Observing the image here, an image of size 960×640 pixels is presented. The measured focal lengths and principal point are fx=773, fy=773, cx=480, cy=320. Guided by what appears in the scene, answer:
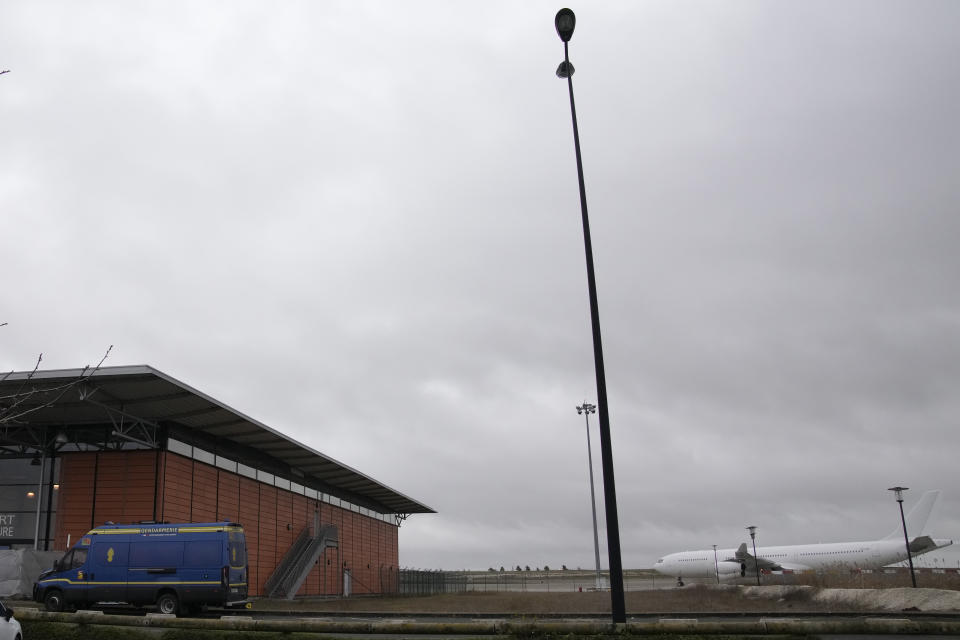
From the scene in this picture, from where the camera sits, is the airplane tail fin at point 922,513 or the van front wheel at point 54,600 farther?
the airplane tail fin at point 922,513

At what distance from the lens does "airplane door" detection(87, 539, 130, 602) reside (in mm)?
22266

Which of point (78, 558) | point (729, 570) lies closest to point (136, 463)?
point (78, 558)

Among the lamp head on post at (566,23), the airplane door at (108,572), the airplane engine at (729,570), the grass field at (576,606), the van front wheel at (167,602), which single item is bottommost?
the airplane engine at (729,570)

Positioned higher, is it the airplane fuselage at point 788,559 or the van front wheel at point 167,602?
the van front wheel at point 167,602

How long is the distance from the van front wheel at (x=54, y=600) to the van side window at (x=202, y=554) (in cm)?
382

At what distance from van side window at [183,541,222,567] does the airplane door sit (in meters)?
1.87

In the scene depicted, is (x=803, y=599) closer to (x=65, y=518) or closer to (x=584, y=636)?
(x=584, y=636)

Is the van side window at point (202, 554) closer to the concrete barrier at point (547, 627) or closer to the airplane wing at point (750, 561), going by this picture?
the concrete barrier at point (547, 627)

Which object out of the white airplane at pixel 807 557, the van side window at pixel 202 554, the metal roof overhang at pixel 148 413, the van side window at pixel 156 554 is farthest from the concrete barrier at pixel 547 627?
the white airplane at pixel 807 557

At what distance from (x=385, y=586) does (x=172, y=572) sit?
37659mm

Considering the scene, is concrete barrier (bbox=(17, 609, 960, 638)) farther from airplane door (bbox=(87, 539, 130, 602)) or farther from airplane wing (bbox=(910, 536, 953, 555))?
airplane wing (bbox=(910, 536, 953, 555))

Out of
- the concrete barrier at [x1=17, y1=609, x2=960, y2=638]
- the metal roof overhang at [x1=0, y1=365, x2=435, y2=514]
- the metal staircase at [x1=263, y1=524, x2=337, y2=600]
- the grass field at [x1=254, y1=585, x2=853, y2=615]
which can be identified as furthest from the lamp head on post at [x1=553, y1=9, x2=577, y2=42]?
the metal staircase at [x1=263, y1=524, x2=337, y2=600]

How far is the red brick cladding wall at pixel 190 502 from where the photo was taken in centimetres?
2944

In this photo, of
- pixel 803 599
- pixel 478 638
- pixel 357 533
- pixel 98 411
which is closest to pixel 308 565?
pixel 357 533
